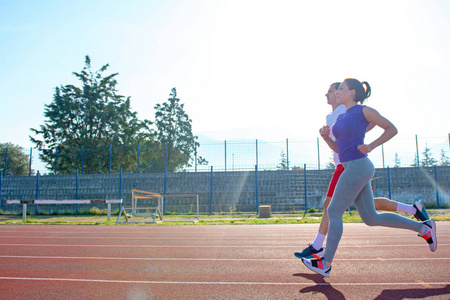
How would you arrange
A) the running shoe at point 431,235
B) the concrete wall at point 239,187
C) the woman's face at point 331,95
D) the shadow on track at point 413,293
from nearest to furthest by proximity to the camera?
the shadow on track at point 413,293 → the running shoe at point 431,235 → the woman's face at point 331,95 → the concrete wall at point 239,187

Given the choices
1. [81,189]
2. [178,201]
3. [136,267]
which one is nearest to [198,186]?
[178,201]

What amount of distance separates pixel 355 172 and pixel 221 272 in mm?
1969

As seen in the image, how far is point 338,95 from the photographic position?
3957 millimetres

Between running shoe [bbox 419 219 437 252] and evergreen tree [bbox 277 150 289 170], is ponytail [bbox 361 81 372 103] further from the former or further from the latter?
evergreen tree [bbox 277 150 289 170]

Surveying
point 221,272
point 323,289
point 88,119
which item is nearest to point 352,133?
point 323,289

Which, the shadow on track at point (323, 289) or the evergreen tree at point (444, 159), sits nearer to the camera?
the shadow on track at point (323, 289)

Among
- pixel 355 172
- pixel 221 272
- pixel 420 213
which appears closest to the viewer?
pixel 355 172

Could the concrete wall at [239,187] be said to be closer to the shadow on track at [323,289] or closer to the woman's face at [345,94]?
the shadow on track at [323,289]

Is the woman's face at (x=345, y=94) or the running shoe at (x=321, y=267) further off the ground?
the woman's face at (x=345, y=94)

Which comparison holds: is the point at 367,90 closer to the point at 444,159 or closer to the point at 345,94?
the point at 345,94

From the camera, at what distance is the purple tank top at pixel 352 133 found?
3630 mm

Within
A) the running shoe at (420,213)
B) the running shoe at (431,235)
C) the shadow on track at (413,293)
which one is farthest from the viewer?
the running shoe at (420,213)

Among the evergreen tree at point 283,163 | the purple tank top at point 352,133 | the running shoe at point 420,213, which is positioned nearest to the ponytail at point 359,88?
the purple tank top at point 352,133

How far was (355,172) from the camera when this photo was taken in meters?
3.52
